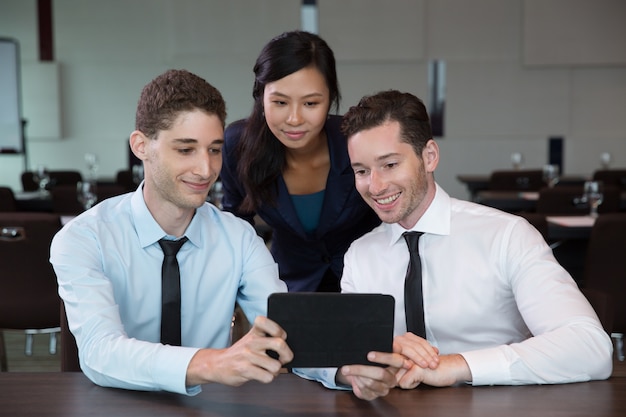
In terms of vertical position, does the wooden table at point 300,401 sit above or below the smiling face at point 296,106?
below

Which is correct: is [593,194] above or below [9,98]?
below

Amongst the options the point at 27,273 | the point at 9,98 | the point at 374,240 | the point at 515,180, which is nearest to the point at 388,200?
the point at 374,240

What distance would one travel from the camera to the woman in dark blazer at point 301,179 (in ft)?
8.41

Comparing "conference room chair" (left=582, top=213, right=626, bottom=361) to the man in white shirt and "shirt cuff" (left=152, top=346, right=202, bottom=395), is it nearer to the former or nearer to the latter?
the man in white shirt

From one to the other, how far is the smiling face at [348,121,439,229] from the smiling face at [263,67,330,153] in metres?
0.42

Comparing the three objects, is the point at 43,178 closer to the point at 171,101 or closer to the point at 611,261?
the point at 611,261

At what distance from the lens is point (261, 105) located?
2.70m

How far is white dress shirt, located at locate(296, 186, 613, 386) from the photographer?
188 centimetres

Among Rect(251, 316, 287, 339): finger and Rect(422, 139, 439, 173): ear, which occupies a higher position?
Rect(422, 139, 439, 173): ear

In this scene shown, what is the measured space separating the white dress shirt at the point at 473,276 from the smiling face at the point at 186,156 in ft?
1.65

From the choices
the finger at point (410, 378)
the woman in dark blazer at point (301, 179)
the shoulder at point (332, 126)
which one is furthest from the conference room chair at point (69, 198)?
the finger at point (410, 378)

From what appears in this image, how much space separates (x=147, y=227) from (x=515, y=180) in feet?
15.7

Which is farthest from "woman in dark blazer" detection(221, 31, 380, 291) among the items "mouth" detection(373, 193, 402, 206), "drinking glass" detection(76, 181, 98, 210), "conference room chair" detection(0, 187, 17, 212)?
"conference room chair" detection(0, 187, 17, 212)

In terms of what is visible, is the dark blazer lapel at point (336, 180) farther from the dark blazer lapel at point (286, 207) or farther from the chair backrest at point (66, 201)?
the chair backrest at point (66, 201)
